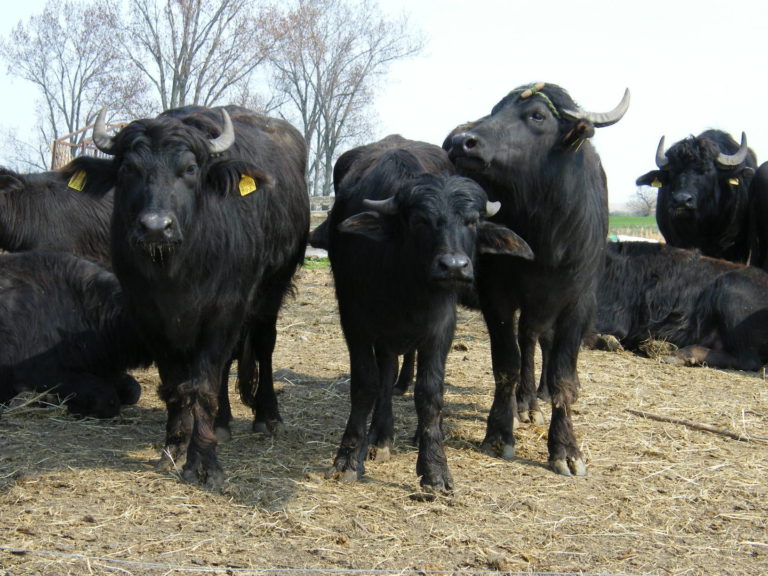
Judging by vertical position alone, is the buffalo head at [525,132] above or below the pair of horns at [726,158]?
below

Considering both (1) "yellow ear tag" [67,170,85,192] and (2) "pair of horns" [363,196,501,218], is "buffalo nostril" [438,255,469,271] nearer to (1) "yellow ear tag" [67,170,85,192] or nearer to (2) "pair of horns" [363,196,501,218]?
(2) "pair of horns" [363,196,501,218]

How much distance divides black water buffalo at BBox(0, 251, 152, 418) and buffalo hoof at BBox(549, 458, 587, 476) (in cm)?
325

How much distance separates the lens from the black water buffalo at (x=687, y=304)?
9.11m

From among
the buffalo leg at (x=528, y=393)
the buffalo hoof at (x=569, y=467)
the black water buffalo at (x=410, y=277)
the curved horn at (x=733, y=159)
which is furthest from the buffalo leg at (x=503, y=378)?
the curved horn at (x=733, y=159)

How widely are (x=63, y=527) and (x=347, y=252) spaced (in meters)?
2.14

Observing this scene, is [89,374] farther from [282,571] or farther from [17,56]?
[17,56]

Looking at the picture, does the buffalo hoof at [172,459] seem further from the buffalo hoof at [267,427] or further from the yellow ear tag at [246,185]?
the yellow ear tag at [246,185]

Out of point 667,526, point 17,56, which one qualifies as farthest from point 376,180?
point 17,56

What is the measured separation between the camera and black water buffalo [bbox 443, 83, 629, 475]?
16.9 ft

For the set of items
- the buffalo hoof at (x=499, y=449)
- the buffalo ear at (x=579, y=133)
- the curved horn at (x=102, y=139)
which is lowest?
the buffalo hoof at (x=499, y=449)

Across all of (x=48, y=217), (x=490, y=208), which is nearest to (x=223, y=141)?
(x=490, y=208)

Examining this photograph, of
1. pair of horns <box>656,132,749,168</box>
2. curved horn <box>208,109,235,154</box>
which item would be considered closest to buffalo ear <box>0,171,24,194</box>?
curved horn <box>208,109,235,154</box>

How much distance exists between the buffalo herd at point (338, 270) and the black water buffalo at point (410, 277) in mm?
11

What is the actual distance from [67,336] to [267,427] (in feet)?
6.15
